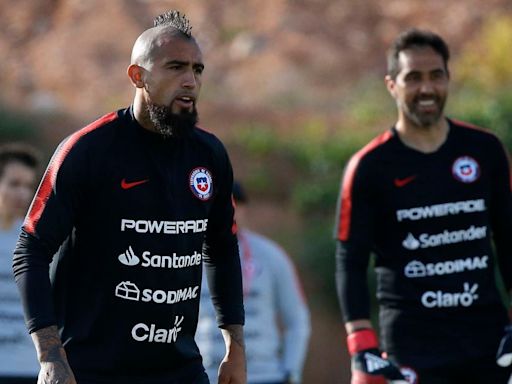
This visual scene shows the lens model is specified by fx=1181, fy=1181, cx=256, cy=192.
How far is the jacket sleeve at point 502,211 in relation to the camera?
19.7 feet

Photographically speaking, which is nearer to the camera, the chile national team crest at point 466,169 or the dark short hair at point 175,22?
the dark short hair at point 175,22

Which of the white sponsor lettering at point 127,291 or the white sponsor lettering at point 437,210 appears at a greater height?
the white sponsor lettering at point 437,210

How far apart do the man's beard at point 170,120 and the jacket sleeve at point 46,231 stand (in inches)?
13.2

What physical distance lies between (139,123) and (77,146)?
0.97 feet

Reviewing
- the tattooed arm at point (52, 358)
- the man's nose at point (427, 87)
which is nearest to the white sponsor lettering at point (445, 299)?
the man's nose at point (427, 87)

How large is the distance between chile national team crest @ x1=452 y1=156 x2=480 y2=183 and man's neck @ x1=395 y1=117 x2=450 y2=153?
0.14m

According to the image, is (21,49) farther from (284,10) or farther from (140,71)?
(140,71)

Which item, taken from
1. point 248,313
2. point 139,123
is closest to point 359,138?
point 248,313

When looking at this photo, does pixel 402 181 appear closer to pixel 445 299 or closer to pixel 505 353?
pixel 445 299

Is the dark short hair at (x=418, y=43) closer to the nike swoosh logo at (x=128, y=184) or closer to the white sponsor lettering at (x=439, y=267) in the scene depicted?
the white sponsor lettering at (x=439, y=267)

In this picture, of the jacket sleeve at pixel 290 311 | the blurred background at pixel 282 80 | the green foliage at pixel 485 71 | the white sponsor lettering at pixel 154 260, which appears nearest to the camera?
the white sponsor lettering at pixel 154 260

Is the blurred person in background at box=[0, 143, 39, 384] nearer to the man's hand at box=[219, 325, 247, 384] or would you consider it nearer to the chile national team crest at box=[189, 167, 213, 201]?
the man's hand at box=[219, 325, 247, 384]

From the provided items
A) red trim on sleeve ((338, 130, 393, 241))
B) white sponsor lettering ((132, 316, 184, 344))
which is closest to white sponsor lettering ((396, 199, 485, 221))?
red trim on sleeve ((338, 130, 393, 241))

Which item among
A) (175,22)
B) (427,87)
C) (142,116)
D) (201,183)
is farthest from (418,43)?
(142,116)
